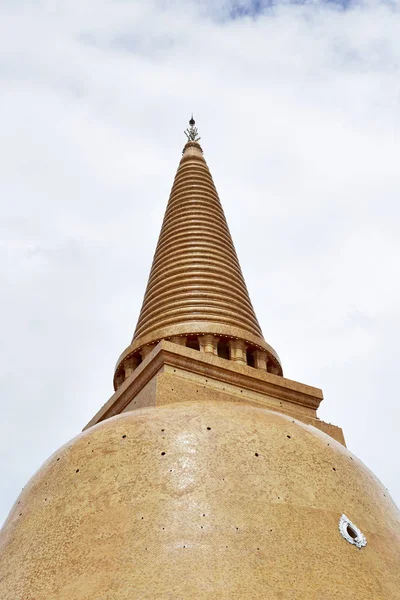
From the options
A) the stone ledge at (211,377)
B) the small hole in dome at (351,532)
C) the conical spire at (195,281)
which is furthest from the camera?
the conical spire at (195,281)

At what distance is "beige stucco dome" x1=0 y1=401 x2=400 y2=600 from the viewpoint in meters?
6.31

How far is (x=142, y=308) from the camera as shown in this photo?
13.8 meters

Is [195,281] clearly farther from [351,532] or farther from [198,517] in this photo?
[198,517]

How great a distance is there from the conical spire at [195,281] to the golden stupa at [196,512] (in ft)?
6.63

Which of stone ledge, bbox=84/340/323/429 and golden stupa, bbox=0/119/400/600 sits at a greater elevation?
stone ledge, bbox=84/340/323/429

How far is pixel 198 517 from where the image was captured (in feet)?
22.3

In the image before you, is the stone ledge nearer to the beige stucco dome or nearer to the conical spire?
the conical spire

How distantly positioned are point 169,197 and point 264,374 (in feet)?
22.7

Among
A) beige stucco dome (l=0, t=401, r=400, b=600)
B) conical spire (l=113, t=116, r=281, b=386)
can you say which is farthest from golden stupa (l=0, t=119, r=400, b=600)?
conical spire (l=113, t=116, r=281, b=386)

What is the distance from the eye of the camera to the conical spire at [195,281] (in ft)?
40.6

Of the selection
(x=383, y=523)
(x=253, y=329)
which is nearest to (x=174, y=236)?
(x=253, y=329)

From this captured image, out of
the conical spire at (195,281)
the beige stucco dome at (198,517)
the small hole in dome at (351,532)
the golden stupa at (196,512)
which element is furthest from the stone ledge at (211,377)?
the small hole in dome at (351,532)

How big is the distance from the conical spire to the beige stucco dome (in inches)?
145

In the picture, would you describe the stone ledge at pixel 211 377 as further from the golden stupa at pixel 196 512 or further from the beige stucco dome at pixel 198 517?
the beige stucco dome at pixel 198 517
